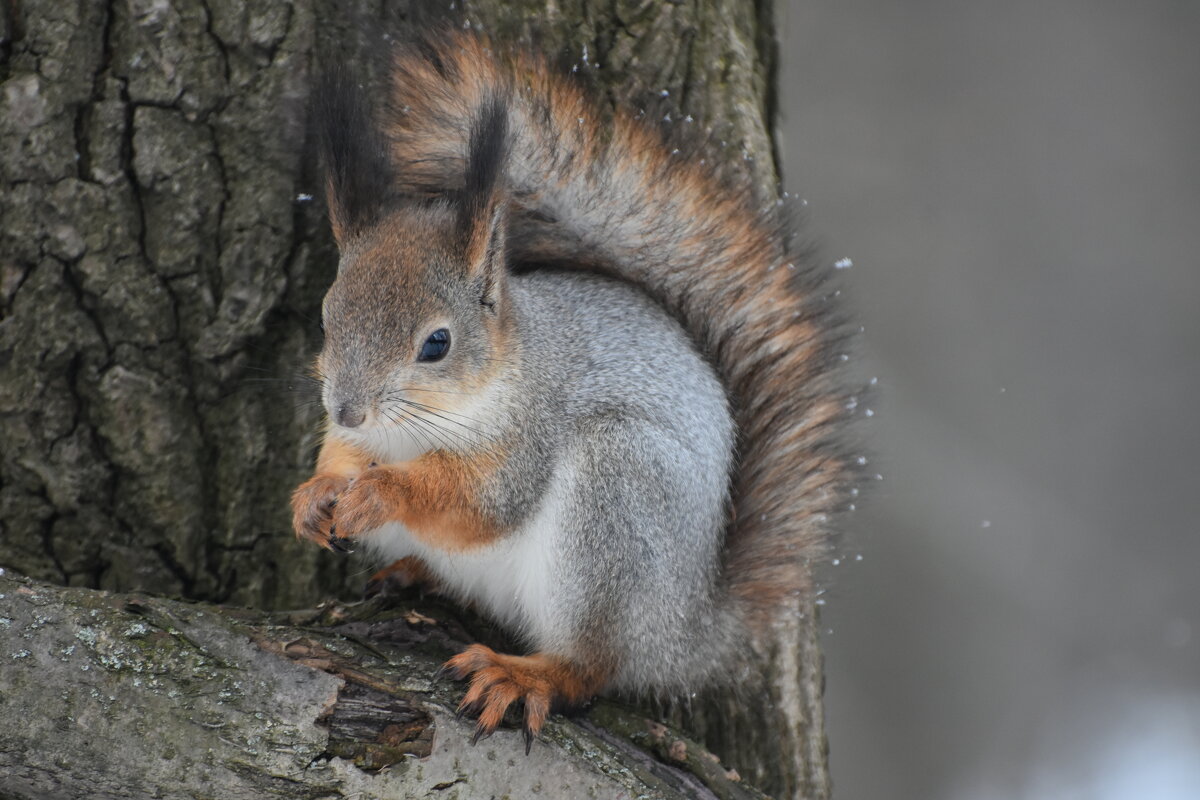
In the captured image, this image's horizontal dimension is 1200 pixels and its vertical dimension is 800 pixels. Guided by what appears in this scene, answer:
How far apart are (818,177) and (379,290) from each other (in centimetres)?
144

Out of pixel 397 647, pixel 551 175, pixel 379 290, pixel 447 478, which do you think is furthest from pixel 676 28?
pixel 397 647

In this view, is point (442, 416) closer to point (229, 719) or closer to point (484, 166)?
point (484, 166)

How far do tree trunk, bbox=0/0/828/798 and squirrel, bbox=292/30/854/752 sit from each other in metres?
0.10

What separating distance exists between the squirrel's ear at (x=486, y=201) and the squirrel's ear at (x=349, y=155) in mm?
109

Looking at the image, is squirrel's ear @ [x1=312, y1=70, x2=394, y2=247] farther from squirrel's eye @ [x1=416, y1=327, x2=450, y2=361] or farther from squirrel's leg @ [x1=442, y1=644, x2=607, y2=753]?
A: squirrel's leg @ [x1=442, y1=644, x2=607, y2=753]

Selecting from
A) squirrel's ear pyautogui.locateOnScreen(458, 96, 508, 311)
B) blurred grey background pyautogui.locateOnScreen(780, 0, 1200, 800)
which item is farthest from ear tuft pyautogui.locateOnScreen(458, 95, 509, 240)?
blurred grey background pyautogui.locateOnScreen(780, 0, 1200, 800)

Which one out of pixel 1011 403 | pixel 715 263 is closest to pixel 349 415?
pixel 715 263

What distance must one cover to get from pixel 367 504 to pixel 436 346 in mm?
171

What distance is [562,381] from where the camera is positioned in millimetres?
1234

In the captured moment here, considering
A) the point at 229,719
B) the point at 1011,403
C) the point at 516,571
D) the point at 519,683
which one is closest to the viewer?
the point at 229,719

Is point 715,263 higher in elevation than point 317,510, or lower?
higher

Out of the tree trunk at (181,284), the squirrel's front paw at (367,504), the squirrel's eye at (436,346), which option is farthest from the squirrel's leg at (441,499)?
the tree trunk at (181,284)

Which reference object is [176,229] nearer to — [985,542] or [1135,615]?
[985,542]

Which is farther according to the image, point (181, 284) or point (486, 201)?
point (181, 284)
